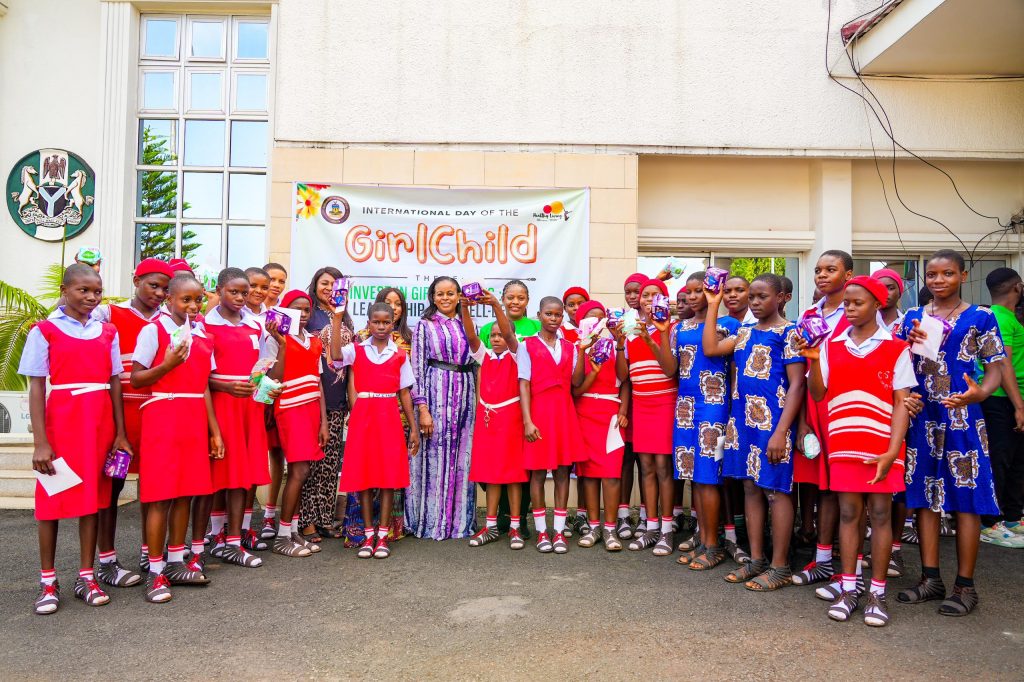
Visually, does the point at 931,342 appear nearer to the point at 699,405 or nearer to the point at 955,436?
the point at 955,436

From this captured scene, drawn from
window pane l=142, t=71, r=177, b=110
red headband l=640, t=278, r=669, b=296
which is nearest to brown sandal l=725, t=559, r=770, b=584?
red headband l=640, t=278, r=669, b=296

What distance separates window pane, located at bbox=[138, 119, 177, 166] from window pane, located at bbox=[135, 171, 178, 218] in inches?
7.5

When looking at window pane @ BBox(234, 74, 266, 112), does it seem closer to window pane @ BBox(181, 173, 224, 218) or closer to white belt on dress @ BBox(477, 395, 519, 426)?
window pane @ BBox(181, 173, 224, 218)

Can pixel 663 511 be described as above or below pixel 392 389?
below

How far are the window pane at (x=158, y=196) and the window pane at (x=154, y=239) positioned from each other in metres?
0.13

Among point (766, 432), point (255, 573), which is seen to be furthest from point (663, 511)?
point (255, 573)

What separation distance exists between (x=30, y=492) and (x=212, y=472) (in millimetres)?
3430

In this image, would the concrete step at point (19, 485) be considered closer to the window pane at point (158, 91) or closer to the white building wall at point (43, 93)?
the white building wall at point (43, 93)

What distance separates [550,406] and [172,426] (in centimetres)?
237

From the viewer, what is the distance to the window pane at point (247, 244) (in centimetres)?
763

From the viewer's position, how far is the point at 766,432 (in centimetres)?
417

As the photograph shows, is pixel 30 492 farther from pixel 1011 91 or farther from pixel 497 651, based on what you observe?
pixel 1011 91

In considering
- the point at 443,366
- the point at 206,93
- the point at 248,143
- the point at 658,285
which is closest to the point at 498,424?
the point at 443,366

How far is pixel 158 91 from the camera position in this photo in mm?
7684
